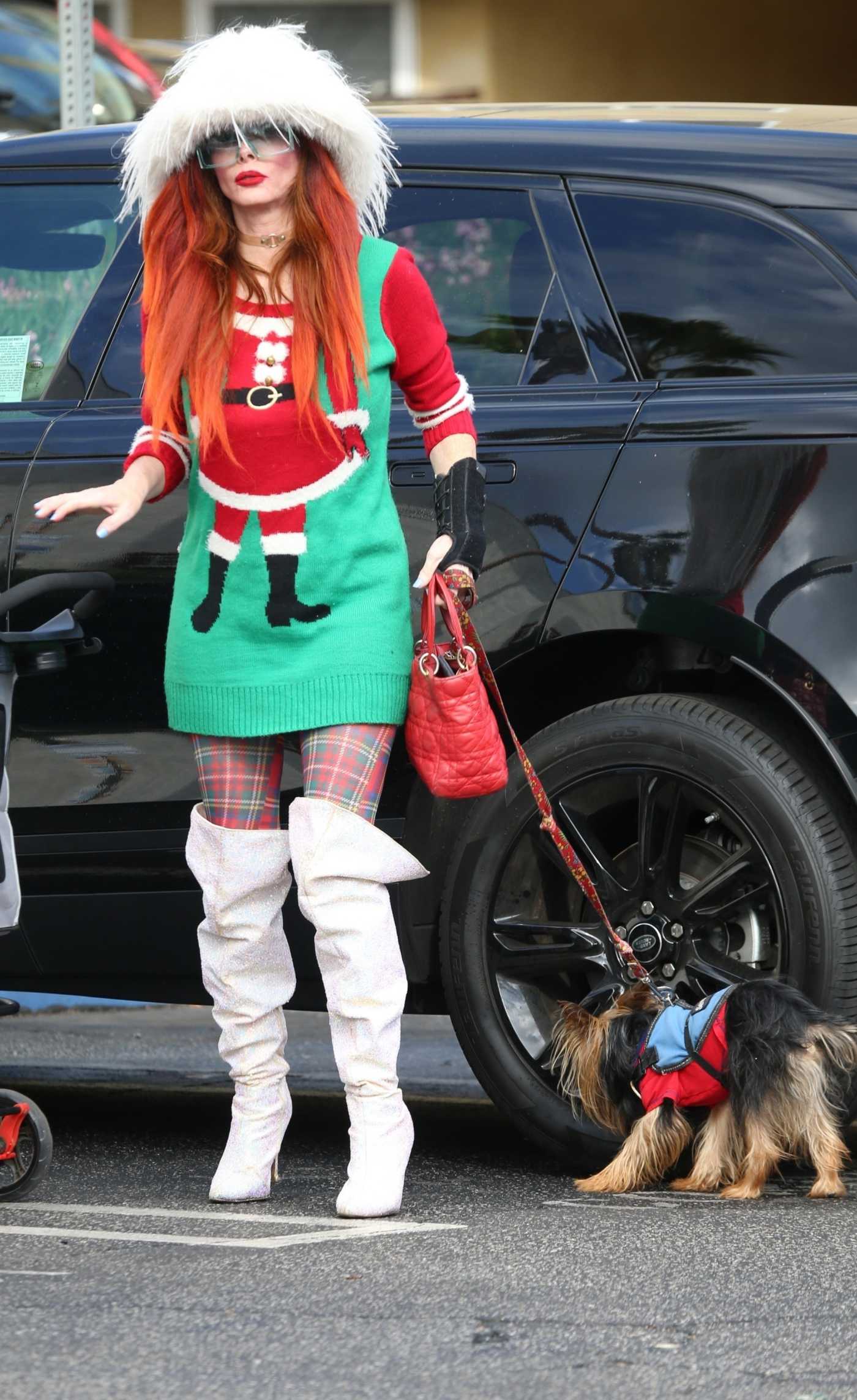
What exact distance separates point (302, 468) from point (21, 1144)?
48.4 inches

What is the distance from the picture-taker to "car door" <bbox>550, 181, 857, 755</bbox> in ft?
12.0

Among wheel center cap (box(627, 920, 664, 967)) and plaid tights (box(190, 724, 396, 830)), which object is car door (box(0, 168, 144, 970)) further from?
wheel center cap (box(627, 920, 664, 967))

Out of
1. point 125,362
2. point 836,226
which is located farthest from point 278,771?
point 836,226

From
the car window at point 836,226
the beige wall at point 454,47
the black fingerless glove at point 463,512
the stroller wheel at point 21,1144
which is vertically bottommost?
the stroller wheel at point 21,1144

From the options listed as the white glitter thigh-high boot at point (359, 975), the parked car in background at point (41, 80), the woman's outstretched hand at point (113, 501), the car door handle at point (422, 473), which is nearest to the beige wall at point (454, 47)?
the parked car in background at point (41, 80)

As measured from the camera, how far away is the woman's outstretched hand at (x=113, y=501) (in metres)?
3.49

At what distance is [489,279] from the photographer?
402 cm

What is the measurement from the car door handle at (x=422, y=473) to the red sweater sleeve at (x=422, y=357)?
211 mm

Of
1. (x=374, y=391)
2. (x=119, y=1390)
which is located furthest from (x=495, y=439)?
(x=119, y=1390)

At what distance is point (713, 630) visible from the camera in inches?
146

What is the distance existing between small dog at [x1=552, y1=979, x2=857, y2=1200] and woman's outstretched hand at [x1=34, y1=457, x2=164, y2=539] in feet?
3.82

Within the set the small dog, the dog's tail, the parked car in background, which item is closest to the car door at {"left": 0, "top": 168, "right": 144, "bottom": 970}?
the small dog

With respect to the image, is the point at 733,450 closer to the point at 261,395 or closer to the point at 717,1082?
the point at 261,395

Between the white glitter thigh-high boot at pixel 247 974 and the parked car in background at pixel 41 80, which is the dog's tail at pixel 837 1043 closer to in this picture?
the white glitter thigh-high boot at pixel 247 974
